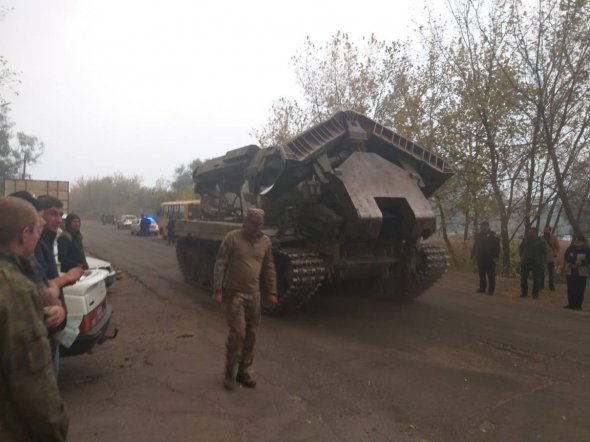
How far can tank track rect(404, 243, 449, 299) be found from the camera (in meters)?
8.37

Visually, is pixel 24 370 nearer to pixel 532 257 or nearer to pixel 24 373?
pixel 24 373

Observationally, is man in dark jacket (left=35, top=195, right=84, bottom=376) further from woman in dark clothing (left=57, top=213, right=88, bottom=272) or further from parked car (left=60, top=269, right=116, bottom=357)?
woman in dark clothing (left=57, top=213, right=88, bottom=272)

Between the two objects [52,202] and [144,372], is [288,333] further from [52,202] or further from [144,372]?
[52,202]

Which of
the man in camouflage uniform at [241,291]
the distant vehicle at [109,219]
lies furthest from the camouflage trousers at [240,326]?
the distant vehicle at [109,219]

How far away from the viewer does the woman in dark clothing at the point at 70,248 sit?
562cm

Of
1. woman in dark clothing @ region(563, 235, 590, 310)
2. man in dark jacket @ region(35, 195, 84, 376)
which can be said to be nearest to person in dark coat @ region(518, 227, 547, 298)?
woman in dark clothing @ region(563, 235, 590, 310)

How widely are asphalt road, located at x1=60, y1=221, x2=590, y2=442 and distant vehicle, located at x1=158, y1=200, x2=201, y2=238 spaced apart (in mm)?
16869

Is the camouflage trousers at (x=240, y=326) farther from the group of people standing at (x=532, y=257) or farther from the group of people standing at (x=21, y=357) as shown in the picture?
the group of people standing at (x=532, y=257)

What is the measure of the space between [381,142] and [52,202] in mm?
5423

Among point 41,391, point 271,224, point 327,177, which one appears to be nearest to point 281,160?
point 327,177

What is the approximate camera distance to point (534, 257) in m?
10.3

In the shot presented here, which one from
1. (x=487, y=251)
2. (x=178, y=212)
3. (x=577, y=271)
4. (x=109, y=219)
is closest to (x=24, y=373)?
(x=577, y=271)

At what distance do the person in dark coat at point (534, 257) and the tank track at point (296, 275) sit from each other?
5.35 meters

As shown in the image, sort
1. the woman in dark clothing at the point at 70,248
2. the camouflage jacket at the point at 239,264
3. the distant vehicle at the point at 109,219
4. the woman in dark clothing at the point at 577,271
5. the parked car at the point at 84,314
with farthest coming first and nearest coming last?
1. the distant vehicle at the point at 109,219
2. the woman in dark clothing at the point at 577,271
3. the woman in dark clothing at the point at 70,248
4. the camouflage jacket at the point at 239,264
5. the parked car at the point at 84,314
